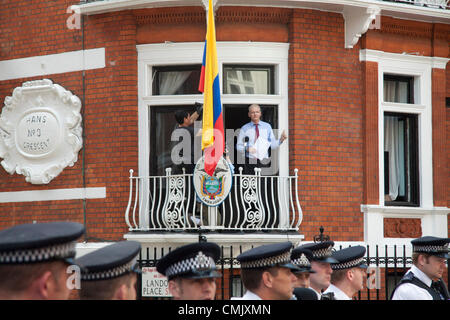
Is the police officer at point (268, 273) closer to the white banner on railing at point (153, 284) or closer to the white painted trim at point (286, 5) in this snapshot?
the white banner on railing at point (153, 284)

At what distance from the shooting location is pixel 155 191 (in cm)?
1282

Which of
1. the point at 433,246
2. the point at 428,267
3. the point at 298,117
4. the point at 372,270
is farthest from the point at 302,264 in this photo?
the point at 372,270

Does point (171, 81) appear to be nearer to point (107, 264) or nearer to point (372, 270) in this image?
point (372, 270)

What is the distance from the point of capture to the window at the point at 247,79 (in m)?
13.1

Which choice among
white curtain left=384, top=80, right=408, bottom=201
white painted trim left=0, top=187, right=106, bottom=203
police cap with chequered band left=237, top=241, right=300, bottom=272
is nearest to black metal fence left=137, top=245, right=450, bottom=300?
white curtain left=384, top=80, right=408, bottom=201

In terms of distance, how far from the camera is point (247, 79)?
1318 centimetres

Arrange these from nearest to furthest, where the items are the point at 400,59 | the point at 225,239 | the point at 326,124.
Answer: the point at 225,239 < the point at 326,124 < the point at 400,59

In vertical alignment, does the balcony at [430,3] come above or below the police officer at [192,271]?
above

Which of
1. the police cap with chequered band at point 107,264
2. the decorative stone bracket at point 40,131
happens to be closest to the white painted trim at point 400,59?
the decorative stone bracket at point 40,131

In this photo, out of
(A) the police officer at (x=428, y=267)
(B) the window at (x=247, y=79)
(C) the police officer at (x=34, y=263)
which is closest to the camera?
(C) the police officer at (x=34, y=263)

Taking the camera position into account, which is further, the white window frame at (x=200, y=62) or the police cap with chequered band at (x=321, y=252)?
the white window frame at (x=200, y=62)

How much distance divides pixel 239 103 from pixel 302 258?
5267mm

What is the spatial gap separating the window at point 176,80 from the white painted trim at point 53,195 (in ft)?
6.13
